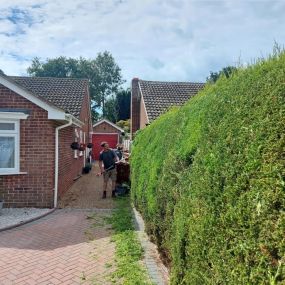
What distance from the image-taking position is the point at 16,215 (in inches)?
342

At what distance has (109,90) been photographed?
5781 centimetres

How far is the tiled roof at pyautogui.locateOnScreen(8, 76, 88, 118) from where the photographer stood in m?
17.5

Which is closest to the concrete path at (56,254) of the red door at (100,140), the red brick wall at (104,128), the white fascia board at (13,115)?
the white fascia board at (13,115)

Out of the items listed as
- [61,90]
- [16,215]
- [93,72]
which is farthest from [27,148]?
[93,72]

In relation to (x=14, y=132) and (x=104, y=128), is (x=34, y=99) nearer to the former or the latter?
(x=14, y=132)

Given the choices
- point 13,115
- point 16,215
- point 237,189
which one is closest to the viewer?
point 237,189

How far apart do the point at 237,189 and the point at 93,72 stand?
57.5 meters

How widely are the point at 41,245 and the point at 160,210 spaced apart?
2856 millimetres

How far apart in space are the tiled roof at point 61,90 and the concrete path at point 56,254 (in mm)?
10101

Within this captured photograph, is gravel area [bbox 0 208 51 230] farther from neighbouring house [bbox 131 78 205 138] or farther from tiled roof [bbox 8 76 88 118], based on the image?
neighbouring house [bbox 131 78 205 138]

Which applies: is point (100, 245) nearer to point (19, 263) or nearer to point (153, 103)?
point (19, 263)

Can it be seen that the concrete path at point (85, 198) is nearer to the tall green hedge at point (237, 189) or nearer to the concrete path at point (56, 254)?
the concrete path at point (56, 254)

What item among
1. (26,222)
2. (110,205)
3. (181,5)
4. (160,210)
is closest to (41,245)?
(26,222)

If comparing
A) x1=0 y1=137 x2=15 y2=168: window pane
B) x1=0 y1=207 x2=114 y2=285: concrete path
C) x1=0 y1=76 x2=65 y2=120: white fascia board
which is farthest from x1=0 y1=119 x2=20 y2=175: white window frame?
x1=0 y1=207 x2=114 y2=285: concrete path
